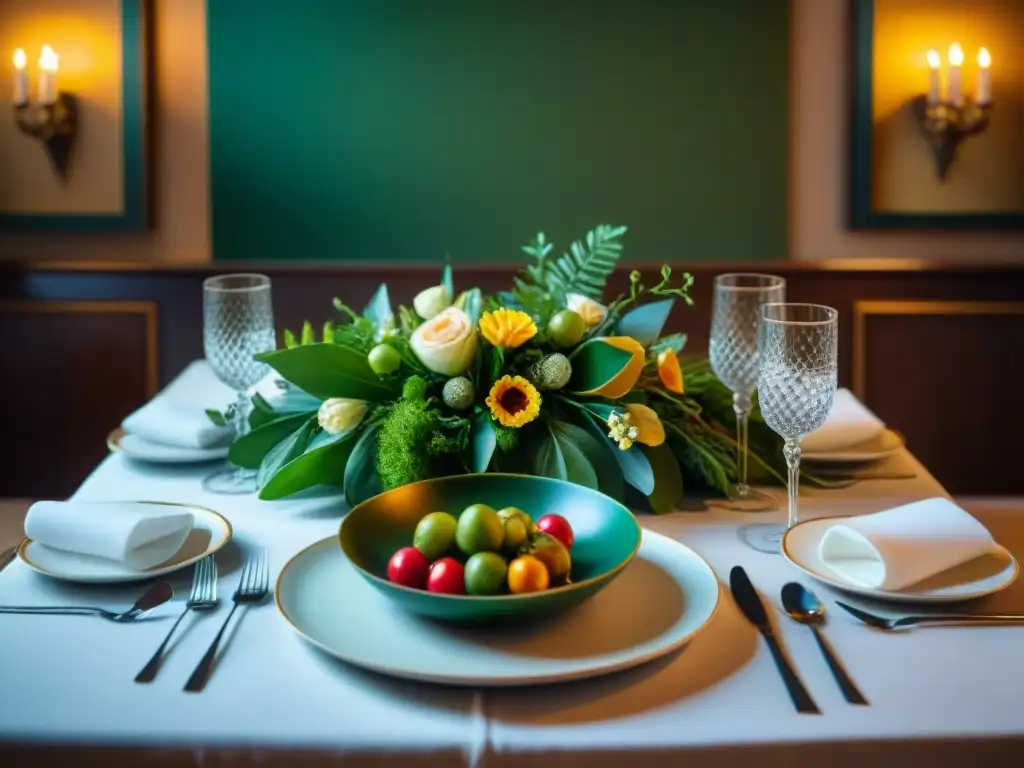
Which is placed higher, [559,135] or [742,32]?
[742,32]

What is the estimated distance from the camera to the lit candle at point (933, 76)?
120 inches

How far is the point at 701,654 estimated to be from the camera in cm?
100

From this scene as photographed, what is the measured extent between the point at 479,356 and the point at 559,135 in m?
1.78

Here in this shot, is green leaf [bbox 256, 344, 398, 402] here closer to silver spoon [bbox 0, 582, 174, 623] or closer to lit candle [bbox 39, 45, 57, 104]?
silver spoon [bbox 0, 582, 174, 623]

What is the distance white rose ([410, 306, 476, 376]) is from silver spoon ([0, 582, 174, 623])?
428mm

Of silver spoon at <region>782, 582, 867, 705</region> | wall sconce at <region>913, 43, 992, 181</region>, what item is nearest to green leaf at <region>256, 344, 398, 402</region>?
silver spoon at <region>782, 582, 867, 705</region>

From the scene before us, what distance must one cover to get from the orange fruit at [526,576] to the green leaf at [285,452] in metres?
0.55

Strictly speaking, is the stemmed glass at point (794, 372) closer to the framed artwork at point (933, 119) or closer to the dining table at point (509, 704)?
the dining table at point (509, 704)

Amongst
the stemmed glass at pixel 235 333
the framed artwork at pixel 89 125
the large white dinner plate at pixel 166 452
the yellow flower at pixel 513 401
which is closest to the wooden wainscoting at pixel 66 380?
the framed artwork at pixel 89 125

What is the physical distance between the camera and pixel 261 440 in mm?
1556

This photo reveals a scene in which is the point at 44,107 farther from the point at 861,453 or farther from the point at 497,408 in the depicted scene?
the point at 861,453

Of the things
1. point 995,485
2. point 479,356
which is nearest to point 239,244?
point 479,356

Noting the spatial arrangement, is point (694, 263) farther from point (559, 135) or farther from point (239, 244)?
point (239, 244)

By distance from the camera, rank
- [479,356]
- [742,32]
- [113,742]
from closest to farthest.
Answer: [113,742] → [479,356] → [742,32]
